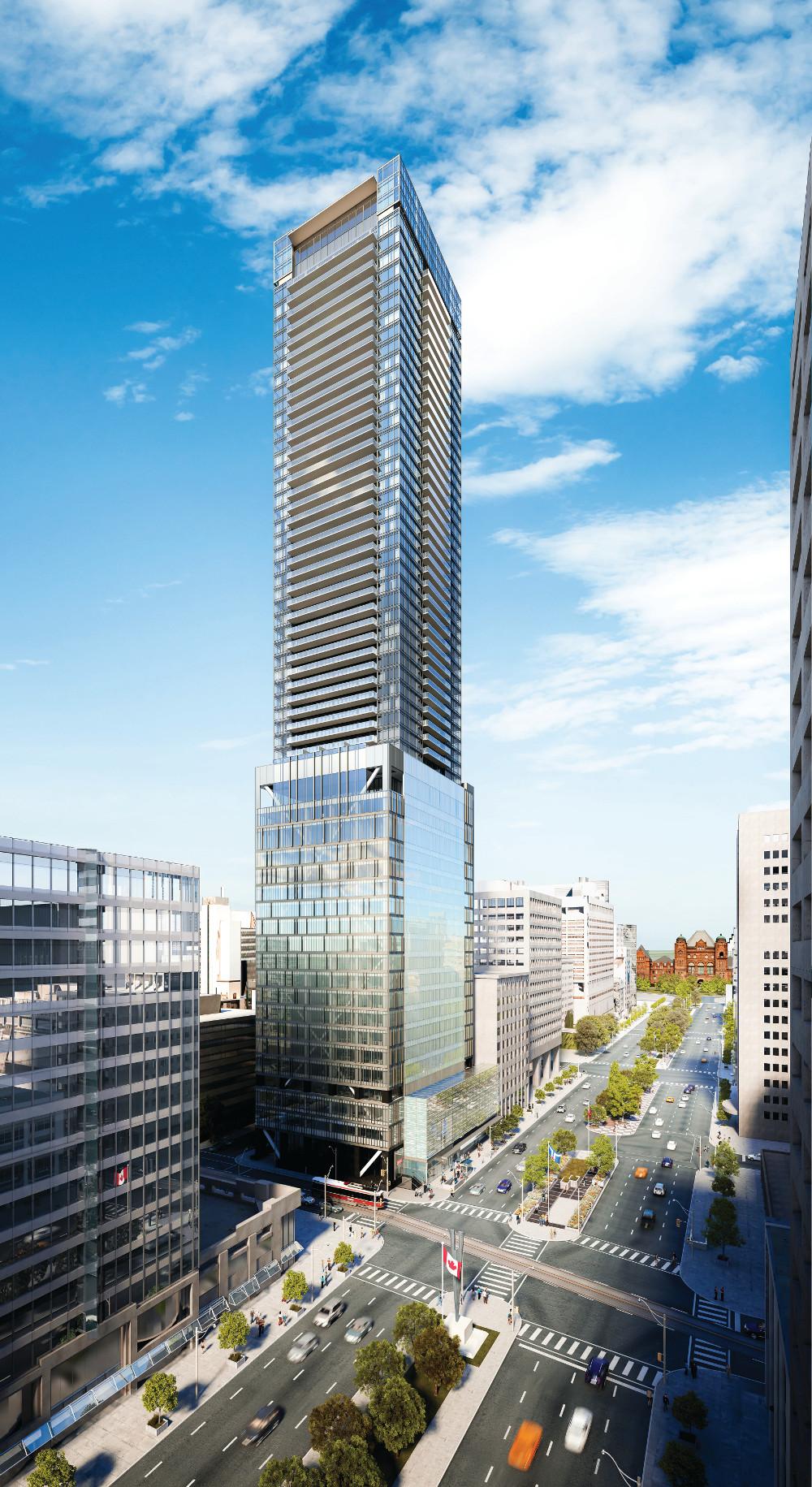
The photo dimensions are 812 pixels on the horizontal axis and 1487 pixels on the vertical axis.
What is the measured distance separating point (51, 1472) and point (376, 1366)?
23.1m

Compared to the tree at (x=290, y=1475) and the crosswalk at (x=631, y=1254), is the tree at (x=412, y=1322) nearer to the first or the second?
the tree at (x=290, y=1475)

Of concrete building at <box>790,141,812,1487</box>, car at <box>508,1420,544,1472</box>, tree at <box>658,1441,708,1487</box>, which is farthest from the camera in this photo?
car at <box>508,1420,544,1472</box>

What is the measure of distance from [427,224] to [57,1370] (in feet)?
550

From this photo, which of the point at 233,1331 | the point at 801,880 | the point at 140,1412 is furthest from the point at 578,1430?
the point at 801,880

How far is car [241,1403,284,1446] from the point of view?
6059 centimetres

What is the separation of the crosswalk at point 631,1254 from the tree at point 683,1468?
36.9m

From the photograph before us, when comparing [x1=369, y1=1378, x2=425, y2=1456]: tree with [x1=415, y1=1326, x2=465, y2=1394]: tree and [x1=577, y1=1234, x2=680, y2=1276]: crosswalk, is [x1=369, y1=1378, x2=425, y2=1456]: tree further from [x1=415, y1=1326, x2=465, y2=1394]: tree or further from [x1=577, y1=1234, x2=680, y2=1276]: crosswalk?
[x1=577, y1=1234, x2=680, y2=1276]: crosswalk

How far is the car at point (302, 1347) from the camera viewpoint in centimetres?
7138

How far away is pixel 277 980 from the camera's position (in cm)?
12538

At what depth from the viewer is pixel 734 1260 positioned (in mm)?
93188

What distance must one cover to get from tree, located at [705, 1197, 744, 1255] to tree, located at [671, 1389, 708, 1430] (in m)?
32.8

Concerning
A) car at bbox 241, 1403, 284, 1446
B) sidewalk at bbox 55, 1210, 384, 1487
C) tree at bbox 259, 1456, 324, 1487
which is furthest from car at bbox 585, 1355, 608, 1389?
sidewalk at bbox 55, 1210, 384, 1487

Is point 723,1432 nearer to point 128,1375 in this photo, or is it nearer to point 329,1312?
point 329,1312

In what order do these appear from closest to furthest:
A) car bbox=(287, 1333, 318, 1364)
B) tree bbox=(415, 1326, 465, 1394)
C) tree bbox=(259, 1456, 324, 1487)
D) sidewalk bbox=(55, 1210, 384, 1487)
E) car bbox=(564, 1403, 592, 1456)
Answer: tree bbox=(259, 1456, 324, 1487) < sidewalk bbox=(55, 1210, 384, 1487) < car bbox=(564, 1403, 592, 1456) < tree bbox=(415, 1326, 465, 1394) < car bbox=(287, 1333, 318, 1364)
